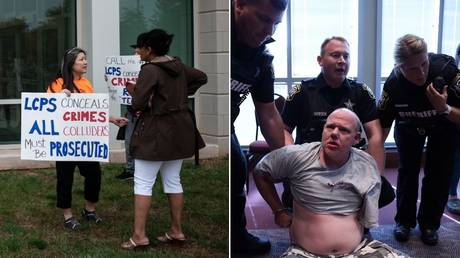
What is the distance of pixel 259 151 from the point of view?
199 centimetres

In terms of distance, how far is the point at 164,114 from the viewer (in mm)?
3211

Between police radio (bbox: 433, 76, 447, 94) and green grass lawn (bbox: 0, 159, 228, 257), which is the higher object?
police radio (bbox: 433, 76, 447, 94)

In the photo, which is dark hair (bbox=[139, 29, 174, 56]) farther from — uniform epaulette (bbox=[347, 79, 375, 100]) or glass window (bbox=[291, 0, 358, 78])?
uniform epaulette (bbox=[347, 79, 375, 100])

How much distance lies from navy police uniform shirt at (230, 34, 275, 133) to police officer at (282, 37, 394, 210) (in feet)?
0.28

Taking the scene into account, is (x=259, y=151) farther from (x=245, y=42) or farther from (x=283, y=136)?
(x=245, y=42)

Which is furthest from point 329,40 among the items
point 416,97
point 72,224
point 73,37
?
point 73,37

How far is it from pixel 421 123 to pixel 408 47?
24 cm

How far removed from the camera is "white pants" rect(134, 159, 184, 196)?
10.8 feet

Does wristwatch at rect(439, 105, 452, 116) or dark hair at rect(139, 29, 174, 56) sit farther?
dark hair at rect(139, 29, 174, 56)

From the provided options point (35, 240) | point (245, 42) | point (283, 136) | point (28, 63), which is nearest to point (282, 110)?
point (283, 136)

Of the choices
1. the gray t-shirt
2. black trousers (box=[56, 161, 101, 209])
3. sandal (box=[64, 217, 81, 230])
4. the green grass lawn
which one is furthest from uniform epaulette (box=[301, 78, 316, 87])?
sandal (box=[64, 217, 81, 230])

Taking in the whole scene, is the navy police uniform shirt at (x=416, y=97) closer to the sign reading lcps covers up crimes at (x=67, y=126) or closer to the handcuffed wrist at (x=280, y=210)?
the handcuffed wrist at (x=280, y=210)

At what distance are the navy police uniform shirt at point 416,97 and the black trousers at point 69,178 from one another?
2453 millimetres

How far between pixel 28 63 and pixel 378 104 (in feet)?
17.1
